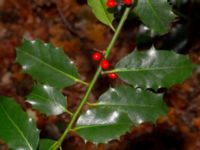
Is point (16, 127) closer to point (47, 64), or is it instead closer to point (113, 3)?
point (47, 64)

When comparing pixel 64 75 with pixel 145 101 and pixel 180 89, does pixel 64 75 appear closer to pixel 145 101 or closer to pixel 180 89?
pixel 145 101

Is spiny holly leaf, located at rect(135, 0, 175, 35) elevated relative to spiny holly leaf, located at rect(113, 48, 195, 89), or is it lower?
elevated

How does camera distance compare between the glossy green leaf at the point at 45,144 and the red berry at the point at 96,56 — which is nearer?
the glossy green leaf at the point at 45,144

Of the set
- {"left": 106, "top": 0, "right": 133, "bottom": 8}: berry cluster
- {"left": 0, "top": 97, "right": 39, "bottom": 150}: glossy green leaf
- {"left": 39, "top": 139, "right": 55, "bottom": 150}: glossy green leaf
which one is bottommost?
{"left": 39, "top": 139, "right": 55, "bottom": 150}: glossy green leaf

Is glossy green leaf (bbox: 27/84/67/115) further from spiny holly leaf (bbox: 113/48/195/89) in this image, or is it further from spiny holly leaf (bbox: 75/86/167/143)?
spiny holly leaf (bbox: 113/48/195/89)

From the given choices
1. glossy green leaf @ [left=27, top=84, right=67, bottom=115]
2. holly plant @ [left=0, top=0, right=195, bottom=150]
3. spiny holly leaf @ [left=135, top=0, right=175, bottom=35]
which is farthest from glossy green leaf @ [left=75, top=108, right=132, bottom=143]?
spiny holly leaf @ [left=135, top=0, right=175, bottom=35]

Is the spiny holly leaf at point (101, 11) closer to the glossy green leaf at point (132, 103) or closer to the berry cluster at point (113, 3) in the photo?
the berry cluster at point (113, 3)

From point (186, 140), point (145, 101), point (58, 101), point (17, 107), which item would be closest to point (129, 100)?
point (145, 101)

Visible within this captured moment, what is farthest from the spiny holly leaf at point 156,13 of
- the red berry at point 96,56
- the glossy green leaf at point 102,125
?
the glossy green leaf at point 102,125
